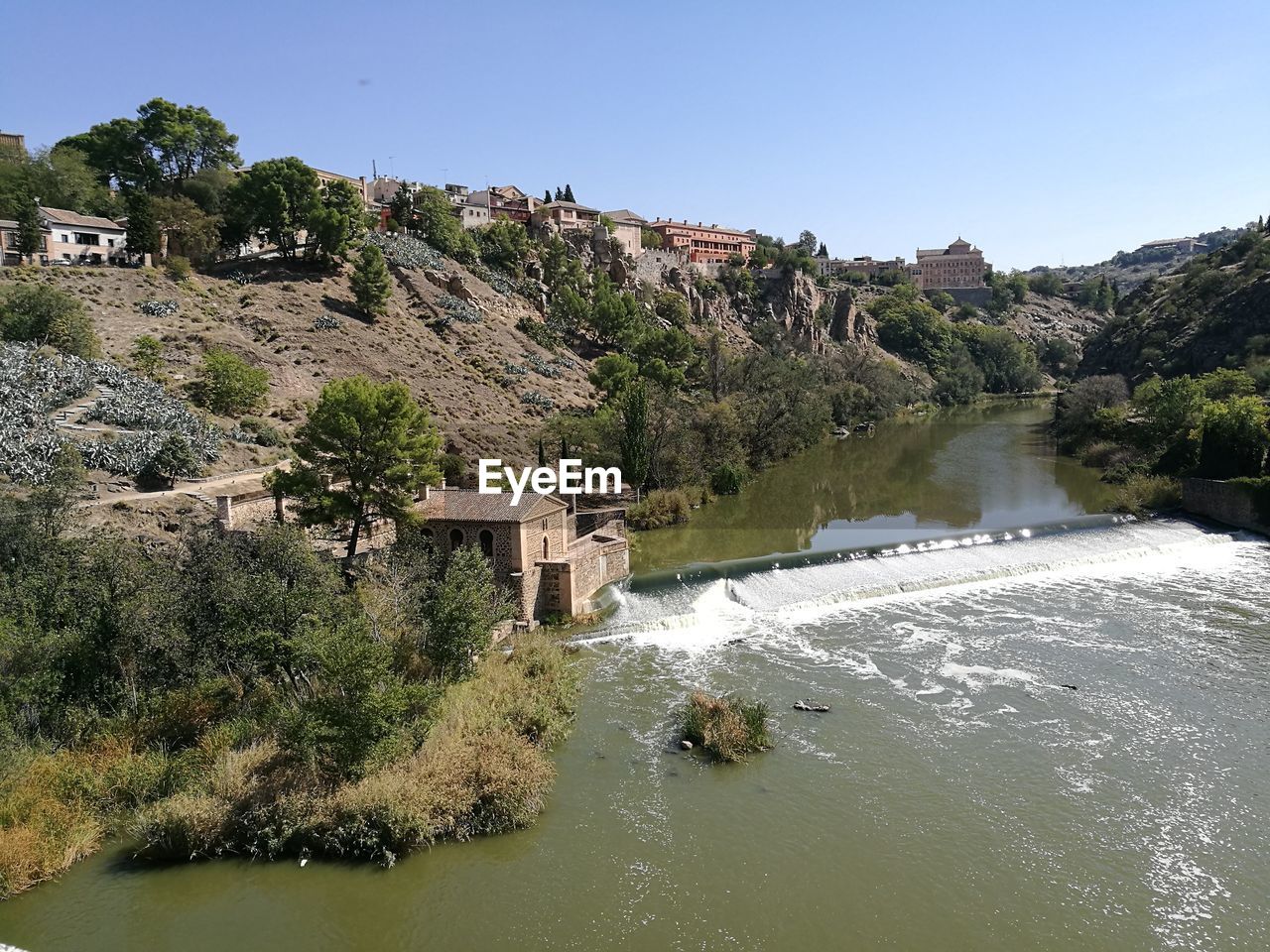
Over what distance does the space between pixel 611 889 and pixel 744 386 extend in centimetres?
4696

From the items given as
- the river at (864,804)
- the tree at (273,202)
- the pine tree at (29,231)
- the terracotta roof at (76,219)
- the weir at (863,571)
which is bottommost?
the river at (864,804)

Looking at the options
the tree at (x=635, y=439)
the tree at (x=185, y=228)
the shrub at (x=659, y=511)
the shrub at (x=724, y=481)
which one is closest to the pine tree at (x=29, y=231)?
the tree at (x=185, y=228)

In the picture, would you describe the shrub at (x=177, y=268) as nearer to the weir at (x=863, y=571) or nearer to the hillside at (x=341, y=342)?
the hillside at (x=341, y=342)

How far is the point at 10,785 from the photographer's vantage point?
44.3 feet

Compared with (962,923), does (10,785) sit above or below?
above

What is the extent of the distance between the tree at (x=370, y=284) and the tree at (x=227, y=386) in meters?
16.2

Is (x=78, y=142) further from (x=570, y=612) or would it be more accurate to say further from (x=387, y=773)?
(x=387, y=773)

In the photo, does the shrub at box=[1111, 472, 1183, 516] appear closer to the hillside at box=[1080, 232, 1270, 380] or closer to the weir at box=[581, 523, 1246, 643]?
the weir at box=[581, 523, 1246, 643]

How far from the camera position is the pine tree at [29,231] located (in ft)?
132

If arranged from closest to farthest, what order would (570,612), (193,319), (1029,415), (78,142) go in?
1. (570,612)
2. (193,319)
3. (78,142)
4. (1029,415)

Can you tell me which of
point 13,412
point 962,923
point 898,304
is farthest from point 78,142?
point 898,304

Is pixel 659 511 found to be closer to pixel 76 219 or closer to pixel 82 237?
pixel 82 237

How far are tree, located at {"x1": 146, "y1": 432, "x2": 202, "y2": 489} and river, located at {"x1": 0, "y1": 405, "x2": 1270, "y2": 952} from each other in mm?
14322

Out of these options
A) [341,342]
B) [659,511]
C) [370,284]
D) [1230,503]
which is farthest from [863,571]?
[370,284]
